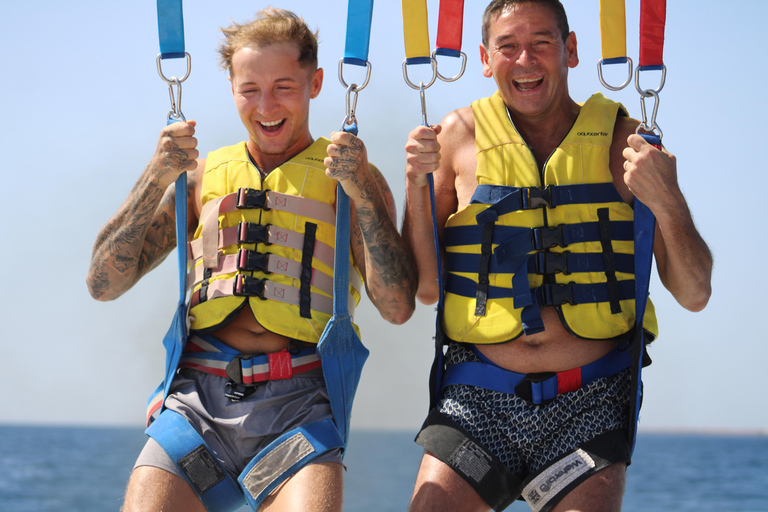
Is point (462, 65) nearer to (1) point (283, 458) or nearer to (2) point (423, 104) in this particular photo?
(2) point (423, 104)

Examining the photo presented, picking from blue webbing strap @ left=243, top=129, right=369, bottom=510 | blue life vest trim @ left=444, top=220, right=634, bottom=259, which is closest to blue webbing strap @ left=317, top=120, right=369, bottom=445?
blue webbing strap @ left=243, top=129, right=369, bottom=510

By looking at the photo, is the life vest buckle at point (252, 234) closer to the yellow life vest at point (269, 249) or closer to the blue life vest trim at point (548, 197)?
the yellow life vest at point (269, 249)

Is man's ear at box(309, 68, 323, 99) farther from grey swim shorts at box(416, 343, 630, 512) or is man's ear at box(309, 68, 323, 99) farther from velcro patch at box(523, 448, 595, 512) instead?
velcro patch at box(523, 448, 595, 512)

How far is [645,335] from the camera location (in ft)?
11.5

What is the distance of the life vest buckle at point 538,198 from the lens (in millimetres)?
3531

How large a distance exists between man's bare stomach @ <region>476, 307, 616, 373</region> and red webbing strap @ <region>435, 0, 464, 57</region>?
132 cm

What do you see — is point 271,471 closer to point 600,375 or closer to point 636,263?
point 600,375

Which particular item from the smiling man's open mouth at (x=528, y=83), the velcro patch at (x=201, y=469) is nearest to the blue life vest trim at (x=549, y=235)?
the smiling man's open mouth at (x=528, y=83)

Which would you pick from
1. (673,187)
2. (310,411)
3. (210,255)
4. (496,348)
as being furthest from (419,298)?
(673,187)

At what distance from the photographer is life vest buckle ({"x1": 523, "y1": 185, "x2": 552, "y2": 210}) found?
3.53 m

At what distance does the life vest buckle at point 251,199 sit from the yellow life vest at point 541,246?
0.93 meters

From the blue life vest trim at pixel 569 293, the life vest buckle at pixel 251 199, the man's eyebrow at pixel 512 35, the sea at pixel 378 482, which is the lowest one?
the sea at pixel 378 482

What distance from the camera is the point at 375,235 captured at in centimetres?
358

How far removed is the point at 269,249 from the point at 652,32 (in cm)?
205
